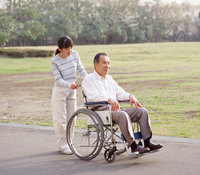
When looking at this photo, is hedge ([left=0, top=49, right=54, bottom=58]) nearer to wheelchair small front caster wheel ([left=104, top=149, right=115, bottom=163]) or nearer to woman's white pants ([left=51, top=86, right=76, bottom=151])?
woman's white pants ([left=51, top=86, right=76, bottom=151])

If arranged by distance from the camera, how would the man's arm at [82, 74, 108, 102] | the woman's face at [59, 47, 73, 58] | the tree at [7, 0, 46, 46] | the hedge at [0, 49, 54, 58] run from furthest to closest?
the tree at [7, 0, 46, 46] → the hedge at [0, 49, 54, 58] → the woman's face at [59, 47, 73, 58] → the man's arm at [82, 74, 108, 102]

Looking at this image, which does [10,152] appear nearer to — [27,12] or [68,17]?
[27,12]

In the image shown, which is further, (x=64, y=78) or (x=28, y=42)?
(x=28, y=42)

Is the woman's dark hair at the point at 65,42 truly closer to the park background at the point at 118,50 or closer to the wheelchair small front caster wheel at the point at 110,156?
the wheelchair small front caster wheel at the point at 110,156

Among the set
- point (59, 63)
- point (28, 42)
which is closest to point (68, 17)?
point (28, 42)

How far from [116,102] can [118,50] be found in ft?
109

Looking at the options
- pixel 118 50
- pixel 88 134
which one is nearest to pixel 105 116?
pixel 88 134

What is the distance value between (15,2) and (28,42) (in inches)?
312

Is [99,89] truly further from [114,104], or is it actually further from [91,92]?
[114,104]

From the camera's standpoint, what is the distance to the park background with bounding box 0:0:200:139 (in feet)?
29.7

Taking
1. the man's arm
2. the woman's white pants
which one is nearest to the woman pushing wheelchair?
the woman's white pants

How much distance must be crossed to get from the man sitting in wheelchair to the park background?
1.72 meters

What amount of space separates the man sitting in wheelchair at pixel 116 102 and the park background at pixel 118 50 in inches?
67.9

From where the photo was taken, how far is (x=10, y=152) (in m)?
5.32
